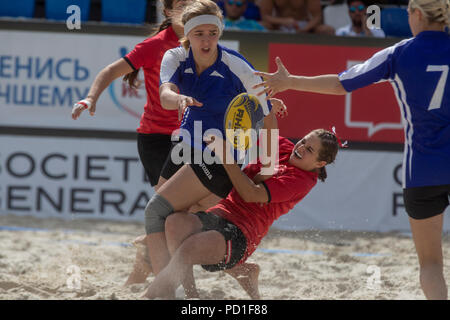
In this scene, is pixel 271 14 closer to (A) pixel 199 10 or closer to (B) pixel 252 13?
(B) pixel 252 13

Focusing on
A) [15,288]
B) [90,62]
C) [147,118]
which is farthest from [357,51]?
[15,288]

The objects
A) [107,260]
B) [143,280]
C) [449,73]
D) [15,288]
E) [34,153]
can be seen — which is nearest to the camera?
[449,73]

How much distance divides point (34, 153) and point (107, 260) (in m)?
2.03

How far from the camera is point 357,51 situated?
6.41 metres

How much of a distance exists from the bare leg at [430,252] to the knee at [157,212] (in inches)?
47.4

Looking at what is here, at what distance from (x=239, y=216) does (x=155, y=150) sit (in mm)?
945

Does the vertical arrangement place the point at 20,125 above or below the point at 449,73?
below

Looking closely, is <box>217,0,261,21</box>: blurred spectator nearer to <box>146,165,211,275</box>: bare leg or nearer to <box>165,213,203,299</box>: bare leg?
<box>146,165,211,275</box>: bare leg

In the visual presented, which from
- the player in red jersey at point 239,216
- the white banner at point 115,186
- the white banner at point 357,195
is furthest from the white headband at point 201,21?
the white banner at point 357,195

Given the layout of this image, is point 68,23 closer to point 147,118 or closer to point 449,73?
point 147,118

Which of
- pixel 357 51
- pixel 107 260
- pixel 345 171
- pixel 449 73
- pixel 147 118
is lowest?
pixel 107 260

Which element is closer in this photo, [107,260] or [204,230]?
[204,230]

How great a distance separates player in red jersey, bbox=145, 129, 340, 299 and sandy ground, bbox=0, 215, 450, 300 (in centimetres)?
38

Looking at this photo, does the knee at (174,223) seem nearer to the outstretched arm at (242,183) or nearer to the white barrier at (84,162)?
the outstretched arm at (242,183)
